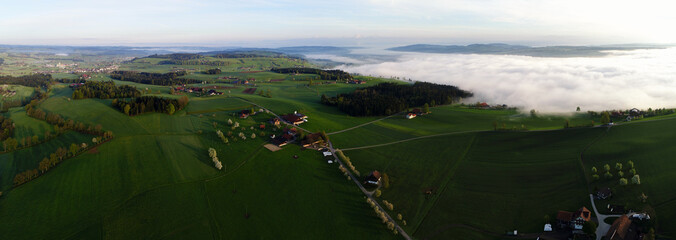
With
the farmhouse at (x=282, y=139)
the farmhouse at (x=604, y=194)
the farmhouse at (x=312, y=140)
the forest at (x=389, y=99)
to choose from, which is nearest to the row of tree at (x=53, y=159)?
the farmhouse at (x=282, y=139)

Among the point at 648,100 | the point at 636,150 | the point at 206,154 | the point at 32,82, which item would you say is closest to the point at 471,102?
the point at 648,100

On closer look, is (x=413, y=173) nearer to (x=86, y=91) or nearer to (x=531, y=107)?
(x=531, y=107)

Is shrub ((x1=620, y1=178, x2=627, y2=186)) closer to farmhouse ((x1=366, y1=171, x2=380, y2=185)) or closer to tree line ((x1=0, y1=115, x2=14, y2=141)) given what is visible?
farmhouse ((x1=366, y1=171, x2=380, y2=185))

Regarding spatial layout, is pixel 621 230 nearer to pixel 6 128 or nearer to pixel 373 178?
pixel 373 178

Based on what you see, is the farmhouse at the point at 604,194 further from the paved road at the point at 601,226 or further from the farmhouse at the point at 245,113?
the farmhouse at the point at 245,113

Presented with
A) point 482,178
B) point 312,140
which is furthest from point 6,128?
point 482,178

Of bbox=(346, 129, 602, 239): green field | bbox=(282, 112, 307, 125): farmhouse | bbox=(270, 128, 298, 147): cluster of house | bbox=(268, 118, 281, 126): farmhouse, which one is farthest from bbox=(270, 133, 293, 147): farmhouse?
bbox=(346, 129, 602, 239): green field
